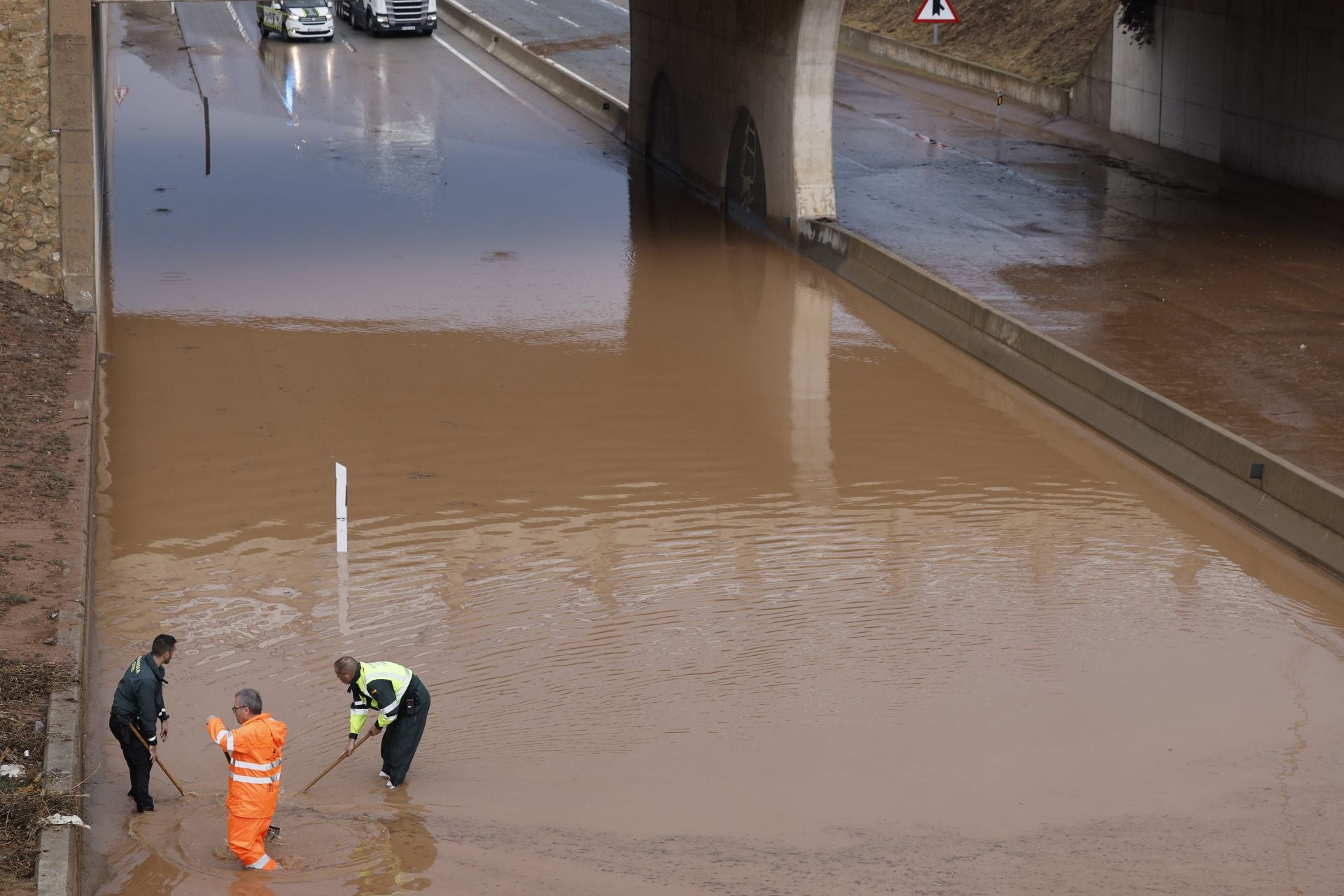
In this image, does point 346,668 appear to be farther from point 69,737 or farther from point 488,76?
point 488,76

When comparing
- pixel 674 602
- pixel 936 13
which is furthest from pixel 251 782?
pixel 936 13

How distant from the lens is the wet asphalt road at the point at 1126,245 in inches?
742

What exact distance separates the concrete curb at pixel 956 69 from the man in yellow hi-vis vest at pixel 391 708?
31806mm

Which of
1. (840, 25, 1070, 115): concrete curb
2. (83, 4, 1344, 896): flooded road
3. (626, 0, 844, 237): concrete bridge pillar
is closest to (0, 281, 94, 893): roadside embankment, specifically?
(83, 4, 1344, 896): flooded road

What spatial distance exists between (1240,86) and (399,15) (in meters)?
29.5

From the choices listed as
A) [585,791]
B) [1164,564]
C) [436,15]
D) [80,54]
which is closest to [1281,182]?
[1164,564]

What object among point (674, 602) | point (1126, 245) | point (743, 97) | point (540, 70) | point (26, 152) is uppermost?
point (540, 70)

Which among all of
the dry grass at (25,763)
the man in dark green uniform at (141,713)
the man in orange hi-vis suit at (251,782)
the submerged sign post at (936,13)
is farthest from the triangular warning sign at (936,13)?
the man in orange hi-vis suit at (251,782)

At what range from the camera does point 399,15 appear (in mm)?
52250

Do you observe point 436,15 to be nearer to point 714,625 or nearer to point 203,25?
point 203,25

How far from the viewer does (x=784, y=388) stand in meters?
20.4

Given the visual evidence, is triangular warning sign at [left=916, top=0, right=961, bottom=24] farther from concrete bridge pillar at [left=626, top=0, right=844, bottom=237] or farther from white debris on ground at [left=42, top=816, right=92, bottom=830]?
white debris on ground at [left=42, top=816, right=92, bottom=830]

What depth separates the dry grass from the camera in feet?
29.4

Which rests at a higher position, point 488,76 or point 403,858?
point 488,76
